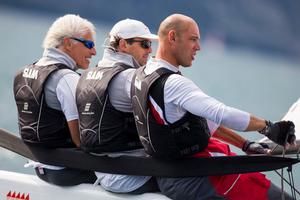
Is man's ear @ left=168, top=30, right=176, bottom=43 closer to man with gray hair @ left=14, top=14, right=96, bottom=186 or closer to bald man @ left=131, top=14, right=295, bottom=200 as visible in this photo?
bald man @ left=131, top=14, right=295, bottom=200

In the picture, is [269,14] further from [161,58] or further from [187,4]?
[161,58]

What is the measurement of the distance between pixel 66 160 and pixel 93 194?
23 cm

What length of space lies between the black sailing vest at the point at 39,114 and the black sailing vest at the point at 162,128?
2.02 feet

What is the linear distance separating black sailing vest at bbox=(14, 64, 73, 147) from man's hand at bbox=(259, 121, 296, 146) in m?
1.16

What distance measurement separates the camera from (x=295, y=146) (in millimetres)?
3186

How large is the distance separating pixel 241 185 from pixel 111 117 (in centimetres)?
68

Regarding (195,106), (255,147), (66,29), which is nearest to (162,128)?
(195,106)

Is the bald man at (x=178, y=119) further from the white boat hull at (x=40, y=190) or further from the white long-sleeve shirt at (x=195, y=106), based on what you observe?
the white boat hull at (x=40, y=190)

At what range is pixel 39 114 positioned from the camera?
3.72m

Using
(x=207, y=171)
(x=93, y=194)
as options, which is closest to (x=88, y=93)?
(x=93, y=194)

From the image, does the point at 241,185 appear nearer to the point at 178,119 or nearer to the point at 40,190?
the point at 178,119

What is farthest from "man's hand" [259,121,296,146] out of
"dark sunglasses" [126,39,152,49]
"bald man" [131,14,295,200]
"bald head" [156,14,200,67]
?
"dark sunglasses" [126,39,152,49]

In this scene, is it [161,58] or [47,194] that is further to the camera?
[47,194]

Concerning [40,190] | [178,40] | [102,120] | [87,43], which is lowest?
[40,190]
